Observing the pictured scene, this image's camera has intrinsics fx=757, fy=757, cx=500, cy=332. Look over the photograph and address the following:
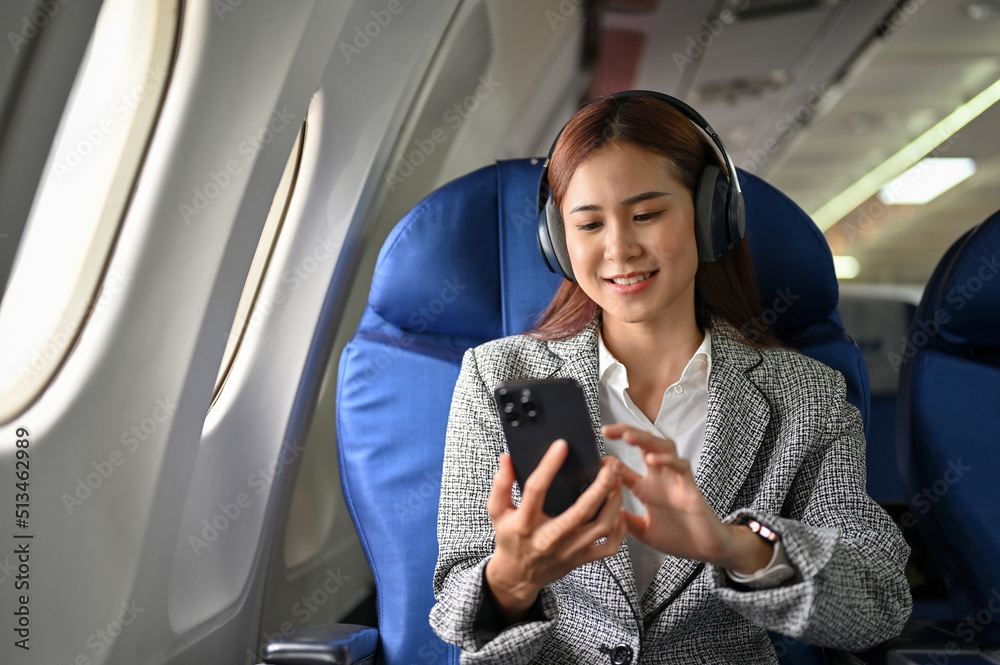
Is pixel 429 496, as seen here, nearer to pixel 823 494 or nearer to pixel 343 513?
pixel 823 494

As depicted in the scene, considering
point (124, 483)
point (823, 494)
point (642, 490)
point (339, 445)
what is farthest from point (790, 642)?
point (124, 483)

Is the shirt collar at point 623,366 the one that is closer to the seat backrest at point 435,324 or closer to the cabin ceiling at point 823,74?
the seat backrest at point 435,324

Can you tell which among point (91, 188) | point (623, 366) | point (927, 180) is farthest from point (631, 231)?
point (927, 180)

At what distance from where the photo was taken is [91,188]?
1299 mm

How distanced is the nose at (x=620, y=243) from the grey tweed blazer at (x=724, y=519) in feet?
0.71

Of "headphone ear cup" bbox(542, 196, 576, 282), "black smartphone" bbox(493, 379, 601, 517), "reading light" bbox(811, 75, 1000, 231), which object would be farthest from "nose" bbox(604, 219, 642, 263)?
"reading light" bbox(811, 75, 1000, 231)

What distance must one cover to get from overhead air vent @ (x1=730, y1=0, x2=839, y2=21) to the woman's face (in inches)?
92.8

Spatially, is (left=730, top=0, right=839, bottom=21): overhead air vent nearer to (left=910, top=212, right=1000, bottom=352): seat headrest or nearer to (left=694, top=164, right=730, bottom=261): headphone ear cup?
(left=910, top=212, right=1000, bottom=352): seat headrest

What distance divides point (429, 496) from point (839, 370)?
2.71 feet

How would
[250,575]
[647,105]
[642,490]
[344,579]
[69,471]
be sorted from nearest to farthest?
[642,490]
[69,471]
[647,105]
[250,575]
[344,579]

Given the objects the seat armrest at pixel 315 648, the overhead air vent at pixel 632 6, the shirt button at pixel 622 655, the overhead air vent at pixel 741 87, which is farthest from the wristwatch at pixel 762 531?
the overhead air vent at pixel 741 87

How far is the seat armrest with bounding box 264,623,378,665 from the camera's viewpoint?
1159 millimetres

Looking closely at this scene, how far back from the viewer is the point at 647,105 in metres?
1.28

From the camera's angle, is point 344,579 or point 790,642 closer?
point 790,642
